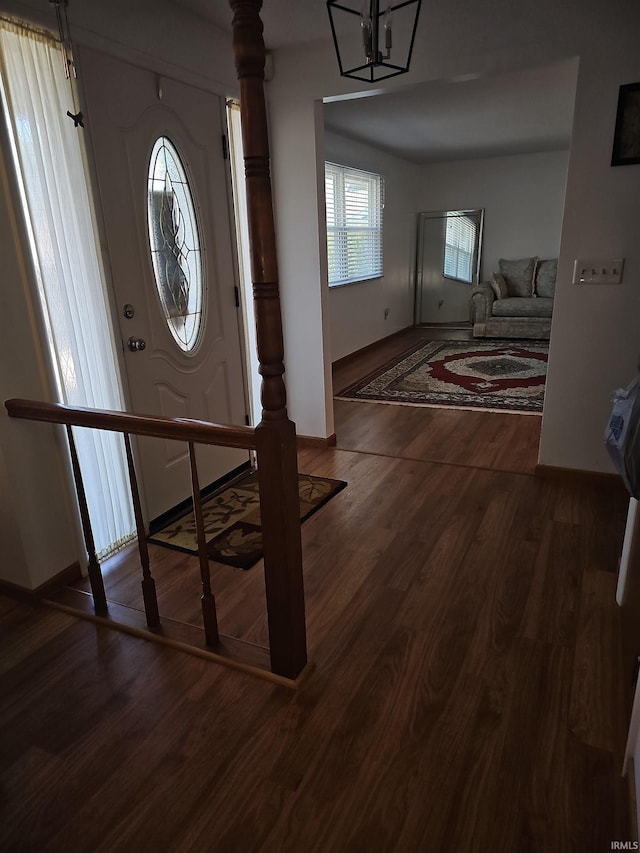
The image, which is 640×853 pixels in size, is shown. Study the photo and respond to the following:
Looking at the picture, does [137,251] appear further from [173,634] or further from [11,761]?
[11,761]

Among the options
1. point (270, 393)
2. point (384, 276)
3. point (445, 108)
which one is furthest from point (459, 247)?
point (270, 393)

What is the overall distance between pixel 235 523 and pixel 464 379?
3.16m

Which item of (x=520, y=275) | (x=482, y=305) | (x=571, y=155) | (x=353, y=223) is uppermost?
(x=571, y=155)

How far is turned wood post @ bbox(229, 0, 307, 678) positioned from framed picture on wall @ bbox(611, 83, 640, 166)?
197 cm

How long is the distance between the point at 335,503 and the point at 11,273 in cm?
181

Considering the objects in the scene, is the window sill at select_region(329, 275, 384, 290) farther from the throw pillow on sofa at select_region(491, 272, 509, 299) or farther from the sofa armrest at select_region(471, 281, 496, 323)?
the throw pillow on sofa at select_region(491, 272, 509, 299)

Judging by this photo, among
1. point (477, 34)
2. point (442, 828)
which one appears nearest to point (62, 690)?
point (442, 828)

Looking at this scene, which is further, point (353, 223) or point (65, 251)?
point (353, 223)

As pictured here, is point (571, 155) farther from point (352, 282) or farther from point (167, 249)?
point (352, 282)

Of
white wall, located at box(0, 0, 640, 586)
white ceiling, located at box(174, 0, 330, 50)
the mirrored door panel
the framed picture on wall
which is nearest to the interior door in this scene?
white wall, located at box(0, 0, 640, 586)

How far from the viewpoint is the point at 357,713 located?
160 cm

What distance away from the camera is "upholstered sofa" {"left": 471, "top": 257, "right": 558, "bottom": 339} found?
22.8 feet

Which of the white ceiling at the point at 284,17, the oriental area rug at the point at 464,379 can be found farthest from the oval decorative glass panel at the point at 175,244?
the oriental area rug at the point at 464,379

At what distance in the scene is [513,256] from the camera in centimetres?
785
